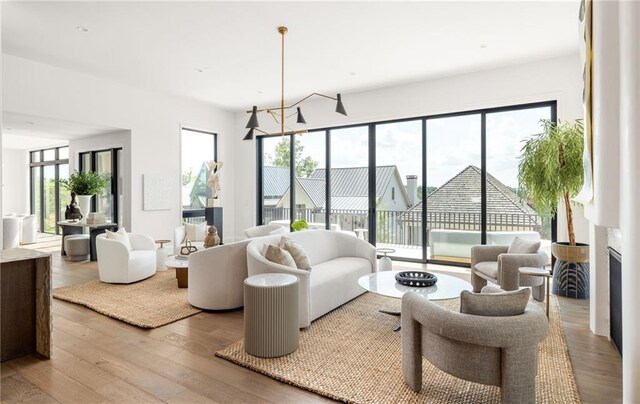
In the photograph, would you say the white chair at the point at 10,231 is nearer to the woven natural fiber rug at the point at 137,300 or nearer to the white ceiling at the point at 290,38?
the white ceiling at the point at 290,38

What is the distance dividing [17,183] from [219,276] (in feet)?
Answer: 35.8

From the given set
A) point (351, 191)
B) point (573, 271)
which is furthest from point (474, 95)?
point (573, 271)

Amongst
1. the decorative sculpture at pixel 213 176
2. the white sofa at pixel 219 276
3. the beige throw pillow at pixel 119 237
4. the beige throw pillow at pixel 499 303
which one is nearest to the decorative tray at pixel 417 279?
the beige throw pillow at pixel 499 303

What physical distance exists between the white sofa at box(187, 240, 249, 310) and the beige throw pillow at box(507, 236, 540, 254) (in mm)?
3054

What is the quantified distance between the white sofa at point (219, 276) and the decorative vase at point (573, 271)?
12.5 feet

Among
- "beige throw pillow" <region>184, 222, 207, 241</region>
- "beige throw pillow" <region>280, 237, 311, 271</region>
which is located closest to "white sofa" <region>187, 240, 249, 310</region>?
"beige throw pillow" <region>280, 237, 311, 271</region>

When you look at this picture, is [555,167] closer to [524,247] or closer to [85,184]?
[524,247]

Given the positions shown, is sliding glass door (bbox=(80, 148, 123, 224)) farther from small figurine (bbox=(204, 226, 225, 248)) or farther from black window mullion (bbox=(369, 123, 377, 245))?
black window mullion (bbox=(369, 123, 377, 245))

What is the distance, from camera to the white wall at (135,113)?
5.20 meters

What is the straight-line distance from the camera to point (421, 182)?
20.7 feet

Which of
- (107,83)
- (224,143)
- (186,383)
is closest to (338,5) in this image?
(186,383)

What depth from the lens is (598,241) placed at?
3.25 meters

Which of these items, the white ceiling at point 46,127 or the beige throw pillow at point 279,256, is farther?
the white ceiling at point 46,127

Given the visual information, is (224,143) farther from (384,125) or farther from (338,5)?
(338,5)
